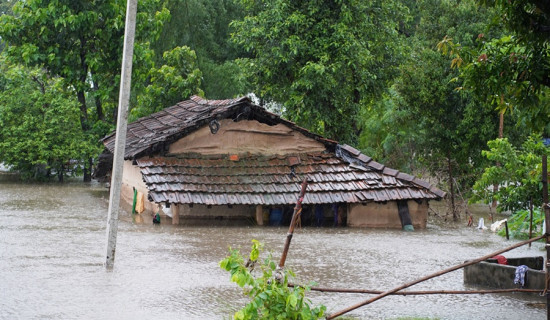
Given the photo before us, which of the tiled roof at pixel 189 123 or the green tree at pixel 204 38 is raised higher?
the green tree at pixel 204 38

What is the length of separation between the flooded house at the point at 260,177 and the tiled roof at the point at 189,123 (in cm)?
4

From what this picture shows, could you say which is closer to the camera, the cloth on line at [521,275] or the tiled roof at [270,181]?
the cloth on line at [521,275]

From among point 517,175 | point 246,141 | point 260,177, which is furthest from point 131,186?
point 517,175

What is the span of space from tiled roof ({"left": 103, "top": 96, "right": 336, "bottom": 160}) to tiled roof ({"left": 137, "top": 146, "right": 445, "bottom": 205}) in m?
0.42

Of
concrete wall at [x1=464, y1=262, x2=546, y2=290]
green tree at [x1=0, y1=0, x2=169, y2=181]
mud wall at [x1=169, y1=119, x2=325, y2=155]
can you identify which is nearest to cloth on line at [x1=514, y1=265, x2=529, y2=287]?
concrete wall at [x1=464, y1=262, x2=546, y2=290]

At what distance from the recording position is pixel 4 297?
10203mm

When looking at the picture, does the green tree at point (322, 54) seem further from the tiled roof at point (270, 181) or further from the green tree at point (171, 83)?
the tiled roof at point (270, 181)

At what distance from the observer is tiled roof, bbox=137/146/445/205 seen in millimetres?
18578

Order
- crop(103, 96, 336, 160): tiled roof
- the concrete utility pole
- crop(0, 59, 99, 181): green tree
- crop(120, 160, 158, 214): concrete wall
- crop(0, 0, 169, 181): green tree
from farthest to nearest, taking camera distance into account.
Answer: crop(0, 59, 99, 181): green tree < crop(0, 0, 169, 181): green tree < crop(120, 160, 158, 214): concrete wall < crop(103, 96, 336, 160): tiled roof < the concrete utility pole

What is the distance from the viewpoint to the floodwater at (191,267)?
33.4ft

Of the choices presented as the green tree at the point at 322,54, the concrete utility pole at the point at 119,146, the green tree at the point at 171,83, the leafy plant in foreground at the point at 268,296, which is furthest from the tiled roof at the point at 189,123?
the leafy plant in foreground at the point at 268,296

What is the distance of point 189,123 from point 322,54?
676 centimetres

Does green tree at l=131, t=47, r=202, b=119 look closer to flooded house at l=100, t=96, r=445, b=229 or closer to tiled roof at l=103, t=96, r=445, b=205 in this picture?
flooded house at l=100, t=96, r=445, b=229

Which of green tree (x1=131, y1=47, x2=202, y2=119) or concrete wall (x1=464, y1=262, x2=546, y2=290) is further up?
green tree (x1=131, y1=47, x2=202, y2=119)
